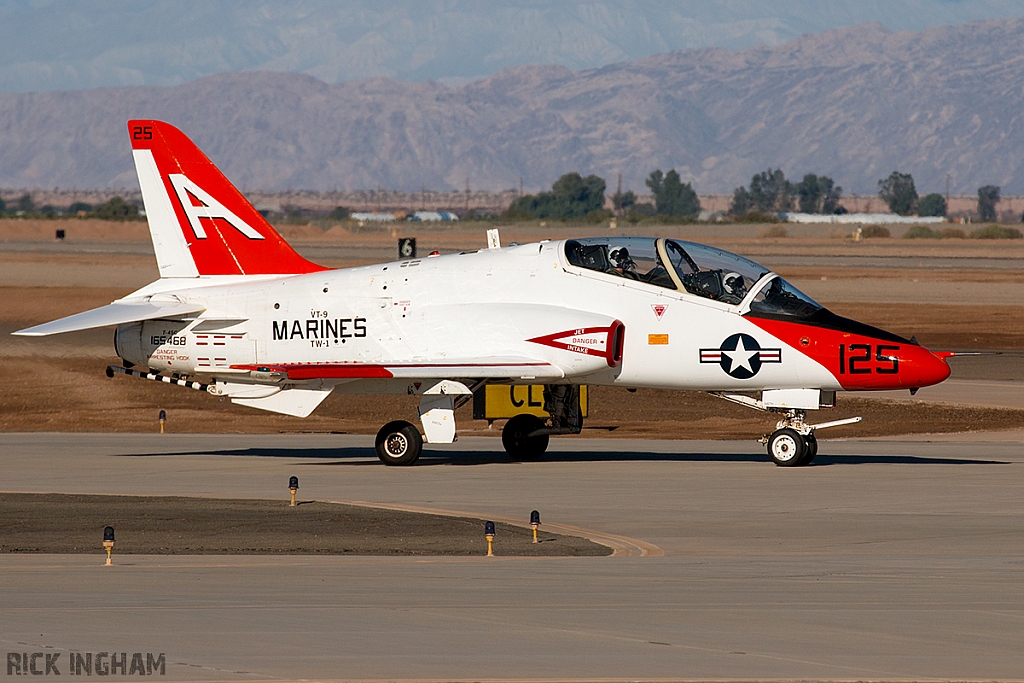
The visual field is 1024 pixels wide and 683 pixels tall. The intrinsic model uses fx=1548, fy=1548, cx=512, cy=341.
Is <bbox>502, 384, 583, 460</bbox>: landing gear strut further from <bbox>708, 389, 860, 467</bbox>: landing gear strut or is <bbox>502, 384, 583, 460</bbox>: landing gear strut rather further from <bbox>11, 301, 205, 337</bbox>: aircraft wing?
<bbox>11, 301, 205, 337</bbox>: aircraft wing

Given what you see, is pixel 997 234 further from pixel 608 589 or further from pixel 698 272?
pixel 608 589

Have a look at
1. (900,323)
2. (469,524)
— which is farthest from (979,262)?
(469,524)

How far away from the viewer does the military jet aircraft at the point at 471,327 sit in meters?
21.8

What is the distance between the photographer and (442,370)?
73.5 feet

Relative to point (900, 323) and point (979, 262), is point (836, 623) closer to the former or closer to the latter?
point (900, 323)

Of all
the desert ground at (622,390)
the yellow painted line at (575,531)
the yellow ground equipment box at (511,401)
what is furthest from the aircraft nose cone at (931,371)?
the yellow painted line at (575,531)

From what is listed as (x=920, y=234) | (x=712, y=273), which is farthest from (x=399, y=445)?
(x=920, y=234)

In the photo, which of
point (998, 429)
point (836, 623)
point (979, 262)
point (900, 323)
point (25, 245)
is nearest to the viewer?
point (836, 623)

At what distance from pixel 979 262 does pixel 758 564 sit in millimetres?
84519

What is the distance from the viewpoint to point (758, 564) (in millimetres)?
14320

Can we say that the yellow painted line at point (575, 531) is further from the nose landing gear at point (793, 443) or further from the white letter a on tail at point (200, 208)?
the white letter a on tail at point (200, 208)

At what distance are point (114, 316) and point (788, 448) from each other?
33.3 feet

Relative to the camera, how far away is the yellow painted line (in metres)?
15.1

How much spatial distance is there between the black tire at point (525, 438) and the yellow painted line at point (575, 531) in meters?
5.63
